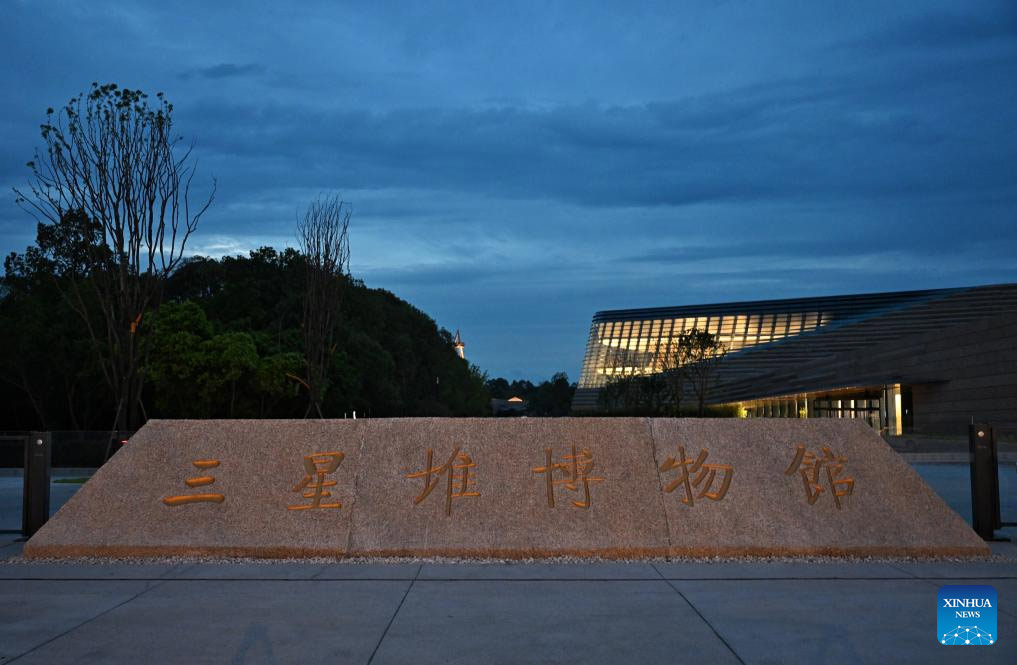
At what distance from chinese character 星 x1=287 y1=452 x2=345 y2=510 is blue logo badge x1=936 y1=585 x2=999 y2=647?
6722 millimetres

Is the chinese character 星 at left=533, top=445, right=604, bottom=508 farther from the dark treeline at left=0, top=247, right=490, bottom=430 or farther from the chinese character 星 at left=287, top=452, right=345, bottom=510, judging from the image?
the dark treeline at left=0, top=247, right=490, bottom=430

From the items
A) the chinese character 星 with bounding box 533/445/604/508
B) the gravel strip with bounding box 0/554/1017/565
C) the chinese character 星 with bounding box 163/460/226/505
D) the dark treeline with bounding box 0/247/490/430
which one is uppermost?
the dark treeline with bounding box 0/247/490/430

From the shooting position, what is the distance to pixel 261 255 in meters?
46.5

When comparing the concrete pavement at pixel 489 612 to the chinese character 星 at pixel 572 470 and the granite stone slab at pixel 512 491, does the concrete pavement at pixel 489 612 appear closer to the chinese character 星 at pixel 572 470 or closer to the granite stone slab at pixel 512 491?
the granite stone slab at pixel 512 491

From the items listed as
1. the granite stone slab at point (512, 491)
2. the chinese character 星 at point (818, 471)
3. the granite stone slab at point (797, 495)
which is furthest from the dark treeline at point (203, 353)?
the chinese character 星 at point (818, 471)

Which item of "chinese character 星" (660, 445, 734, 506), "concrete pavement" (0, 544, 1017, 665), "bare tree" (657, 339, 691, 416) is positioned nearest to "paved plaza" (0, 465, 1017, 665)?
"concrete pavement" (0, 544, 1017, 665)

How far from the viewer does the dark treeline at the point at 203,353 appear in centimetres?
3634

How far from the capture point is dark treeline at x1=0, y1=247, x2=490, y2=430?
36.3m

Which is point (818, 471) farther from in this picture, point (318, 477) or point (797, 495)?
point (318, 477)

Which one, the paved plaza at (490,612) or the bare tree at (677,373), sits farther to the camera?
the bare tree at (677,373)

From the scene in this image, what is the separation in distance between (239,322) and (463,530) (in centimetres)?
3607

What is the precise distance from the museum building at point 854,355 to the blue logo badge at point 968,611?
107ft

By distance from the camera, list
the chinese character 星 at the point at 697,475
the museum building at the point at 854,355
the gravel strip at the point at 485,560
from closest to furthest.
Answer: the gravel strip at the point at 485,560 → the chinese character 星 at the point at 697,475 → the museum building at the point at 854,355

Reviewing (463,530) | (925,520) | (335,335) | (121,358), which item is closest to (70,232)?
(335,335)
